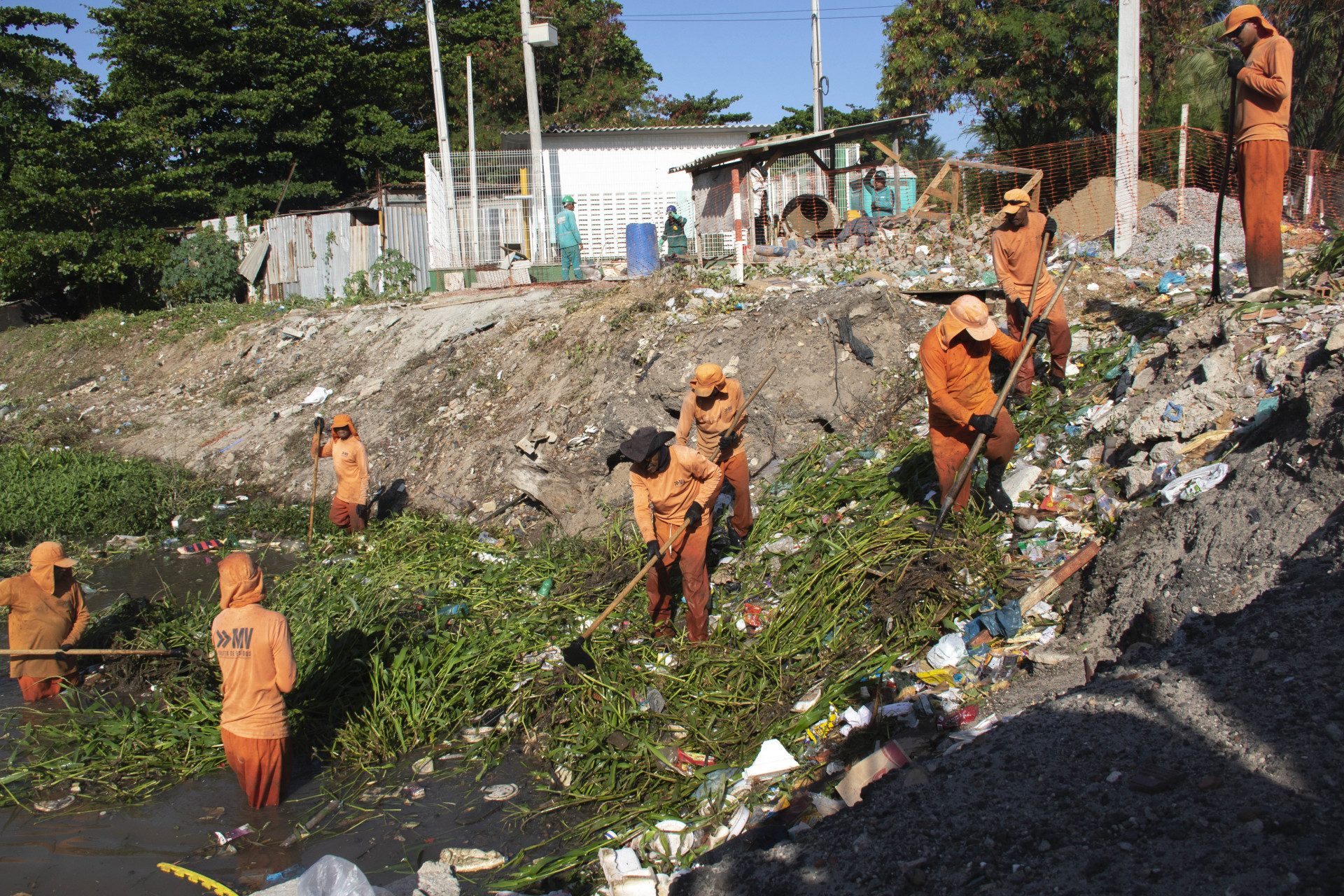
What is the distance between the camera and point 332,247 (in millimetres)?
17188

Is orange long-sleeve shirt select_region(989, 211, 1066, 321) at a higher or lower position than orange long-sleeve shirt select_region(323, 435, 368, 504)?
higher

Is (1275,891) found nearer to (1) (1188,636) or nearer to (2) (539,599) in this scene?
(1) (1188,636)

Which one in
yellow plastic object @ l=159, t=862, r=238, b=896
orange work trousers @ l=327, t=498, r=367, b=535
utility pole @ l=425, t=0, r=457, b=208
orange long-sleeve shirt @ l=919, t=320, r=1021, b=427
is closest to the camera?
yellow plastic object @ l=159, t=862, r=238, b=896

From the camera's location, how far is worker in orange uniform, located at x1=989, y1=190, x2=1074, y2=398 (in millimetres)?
6508

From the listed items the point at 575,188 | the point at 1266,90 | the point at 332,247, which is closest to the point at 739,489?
the point at 1266,90

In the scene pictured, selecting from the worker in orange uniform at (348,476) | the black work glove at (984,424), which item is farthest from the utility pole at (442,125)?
the black work glove at (984,424)

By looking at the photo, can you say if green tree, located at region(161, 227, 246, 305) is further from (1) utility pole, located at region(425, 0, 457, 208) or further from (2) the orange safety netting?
(2) the orange safety netting

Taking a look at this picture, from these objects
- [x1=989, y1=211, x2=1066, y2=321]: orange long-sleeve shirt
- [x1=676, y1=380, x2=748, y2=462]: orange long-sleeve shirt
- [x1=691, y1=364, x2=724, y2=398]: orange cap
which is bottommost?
[x1=676, y1=380, x2=748, y2=462]: orange long-sleeve shirt

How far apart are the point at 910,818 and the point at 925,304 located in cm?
692

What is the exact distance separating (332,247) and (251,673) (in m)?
14.9

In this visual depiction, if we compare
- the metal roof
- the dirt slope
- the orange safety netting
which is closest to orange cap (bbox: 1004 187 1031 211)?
the dirt slope

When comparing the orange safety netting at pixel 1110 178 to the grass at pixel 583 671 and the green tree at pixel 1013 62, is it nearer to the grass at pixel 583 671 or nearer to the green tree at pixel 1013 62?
the green tree at pixel 1013 62

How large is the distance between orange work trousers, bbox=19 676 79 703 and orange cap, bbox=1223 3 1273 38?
884 cm

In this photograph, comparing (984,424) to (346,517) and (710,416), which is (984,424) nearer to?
(710,416)
